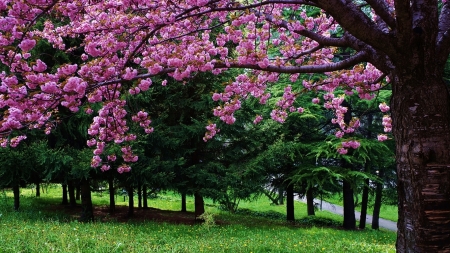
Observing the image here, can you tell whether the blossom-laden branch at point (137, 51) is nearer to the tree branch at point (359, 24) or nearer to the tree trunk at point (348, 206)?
the tree branch at point (359, 24)

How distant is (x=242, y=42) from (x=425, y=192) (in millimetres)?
3109

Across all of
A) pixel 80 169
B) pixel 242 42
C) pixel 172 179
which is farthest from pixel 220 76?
pixel 242 42

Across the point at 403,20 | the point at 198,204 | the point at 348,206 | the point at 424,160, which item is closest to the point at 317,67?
the point at 403,20

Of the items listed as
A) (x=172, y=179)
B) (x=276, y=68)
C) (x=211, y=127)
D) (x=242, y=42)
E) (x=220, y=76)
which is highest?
(x=220, y=76)

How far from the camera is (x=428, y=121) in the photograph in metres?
3.09

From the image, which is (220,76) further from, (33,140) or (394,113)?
(394,113)

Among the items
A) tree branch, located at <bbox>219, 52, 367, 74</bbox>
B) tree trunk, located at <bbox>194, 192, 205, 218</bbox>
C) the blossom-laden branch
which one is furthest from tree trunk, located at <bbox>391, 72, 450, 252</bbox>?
tree trunk, located at <bbox>194, 192, 205, 218</bbox>

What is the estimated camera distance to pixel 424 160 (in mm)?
3062

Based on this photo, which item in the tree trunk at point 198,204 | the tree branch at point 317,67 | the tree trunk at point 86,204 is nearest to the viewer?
the tree branch at point 317,67

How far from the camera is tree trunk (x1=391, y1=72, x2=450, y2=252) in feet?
9.94

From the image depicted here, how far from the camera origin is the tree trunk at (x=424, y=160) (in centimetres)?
303

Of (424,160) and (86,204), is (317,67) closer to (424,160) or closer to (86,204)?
(424,160)

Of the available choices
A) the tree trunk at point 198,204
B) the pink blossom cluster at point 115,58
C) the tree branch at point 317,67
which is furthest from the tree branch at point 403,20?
the tree trunk at point 198,204

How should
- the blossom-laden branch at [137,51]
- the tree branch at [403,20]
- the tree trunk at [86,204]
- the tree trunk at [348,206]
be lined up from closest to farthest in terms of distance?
the tree branch at [403,20]
the blossom-laden branch at [137,51]
the tree trunk at [86,204]
the tree trunk at [348,206]
